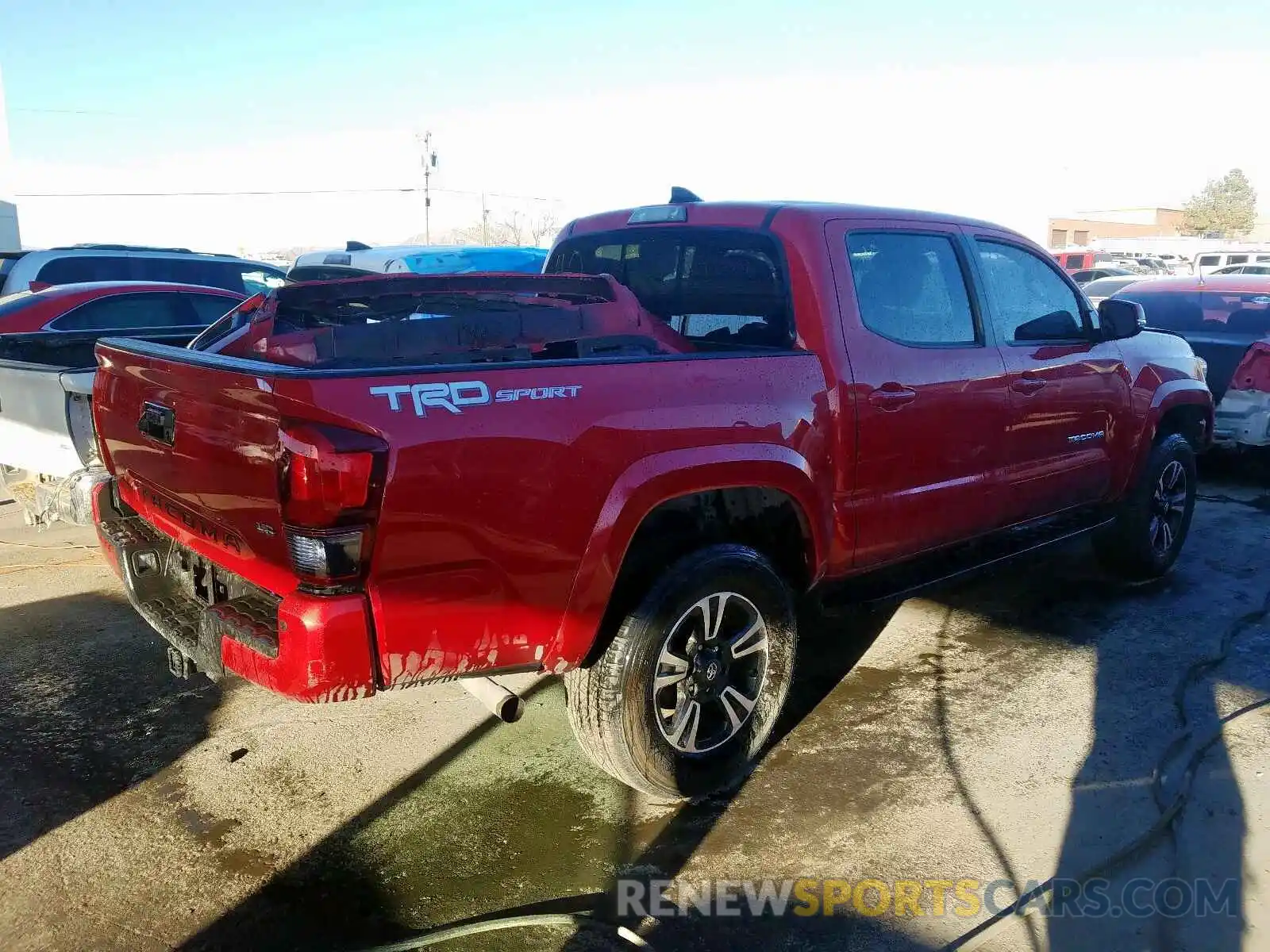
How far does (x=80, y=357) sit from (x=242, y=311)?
281cm

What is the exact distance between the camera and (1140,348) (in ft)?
17.0

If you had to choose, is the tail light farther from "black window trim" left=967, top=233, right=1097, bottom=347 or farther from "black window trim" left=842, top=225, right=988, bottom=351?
"black window trim" left=967, top=233, right=1097, bottom=347

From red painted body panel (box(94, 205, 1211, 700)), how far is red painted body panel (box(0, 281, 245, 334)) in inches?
179

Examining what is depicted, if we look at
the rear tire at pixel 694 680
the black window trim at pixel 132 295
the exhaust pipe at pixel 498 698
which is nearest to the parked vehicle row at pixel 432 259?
the black window trim at pixel 132 295

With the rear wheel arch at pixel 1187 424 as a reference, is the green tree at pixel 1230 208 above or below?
above

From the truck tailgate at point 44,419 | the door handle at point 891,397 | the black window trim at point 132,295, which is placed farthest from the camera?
the black window trim at point 132,295

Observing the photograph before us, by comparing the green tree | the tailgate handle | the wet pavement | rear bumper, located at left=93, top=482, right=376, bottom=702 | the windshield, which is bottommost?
the wet pavement

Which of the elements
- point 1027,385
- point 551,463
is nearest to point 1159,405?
point 1027,385

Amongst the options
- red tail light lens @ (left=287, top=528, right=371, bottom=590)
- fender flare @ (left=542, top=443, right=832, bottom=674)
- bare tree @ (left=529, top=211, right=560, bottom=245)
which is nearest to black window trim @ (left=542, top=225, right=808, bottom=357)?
fender flare @ (left=542, top=443, right=832, bottom=674)

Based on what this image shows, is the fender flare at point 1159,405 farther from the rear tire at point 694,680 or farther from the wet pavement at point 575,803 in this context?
the rear tire at point 694,680

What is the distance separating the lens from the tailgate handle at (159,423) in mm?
2922

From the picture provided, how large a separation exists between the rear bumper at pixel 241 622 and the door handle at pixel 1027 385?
119 inches

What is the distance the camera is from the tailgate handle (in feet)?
9.59

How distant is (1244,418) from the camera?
7.54 metres
